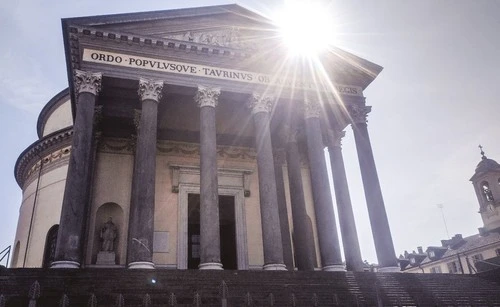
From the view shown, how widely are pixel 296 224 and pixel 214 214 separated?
578 cm

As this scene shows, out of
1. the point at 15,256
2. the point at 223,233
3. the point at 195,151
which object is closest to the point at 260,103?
the point at 195,151

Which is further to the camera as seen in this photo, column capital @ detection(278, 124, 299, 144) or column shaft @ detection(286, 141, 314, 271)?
column capital @ detection(278, 124, 299, 144)

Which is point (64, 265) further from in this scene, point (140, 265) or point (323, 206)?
point (323, 206)

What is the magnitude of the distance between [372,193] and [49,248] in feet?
58.2

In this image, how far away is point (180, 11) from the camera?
744 inches

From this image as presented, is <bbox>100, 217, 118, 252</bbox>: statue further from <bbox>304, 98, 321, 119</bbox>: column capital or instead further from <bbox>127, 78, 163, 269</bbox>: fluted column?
<bbox>304, 98, 321, 119</bbox>: column capital

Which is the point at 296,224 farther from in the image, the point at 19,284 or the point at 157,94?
the point at 19,284

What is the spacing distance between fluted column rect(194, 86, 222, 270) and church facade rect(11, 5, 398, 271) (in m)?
0.05

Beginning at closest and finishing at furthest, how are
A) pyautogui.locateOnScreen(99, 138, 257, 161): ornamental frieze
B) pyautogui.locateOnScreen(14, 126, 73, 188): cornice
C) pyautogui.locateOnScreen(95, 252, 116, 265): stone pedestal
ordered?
pyautogui.locateOnScreen(95, 252, 116, 265): stone pedestal, pyautogui.locateOnScreen(99, 138, 257, 161): ornamental frieze, pyautogui.locateOnScreen(14, 126, 73, 188): cornice

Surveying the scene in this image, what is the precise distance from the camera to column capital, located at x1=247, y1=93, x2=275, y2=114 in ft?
62.7

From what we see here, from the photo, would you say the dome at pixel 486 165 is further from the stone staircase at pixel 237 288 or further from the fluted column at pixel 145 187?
the fluted column at pixel 145 187

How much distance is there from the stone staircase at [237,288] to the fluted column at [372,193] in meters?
1.89

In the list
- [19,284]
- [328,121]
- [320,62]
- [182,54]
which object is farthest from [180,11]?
[19,284]

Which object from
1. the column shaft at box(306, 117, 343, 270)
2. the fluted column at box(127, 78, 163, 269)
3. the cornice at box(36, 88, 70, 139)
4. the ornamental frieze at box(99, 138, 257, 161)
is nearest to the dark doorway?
the ornamental frieze at box(99, 138, 257, 161)
